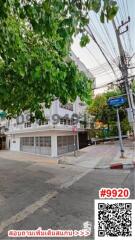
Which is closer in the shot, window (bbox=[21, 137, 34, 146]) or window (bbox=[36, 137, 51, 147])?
window (bbox=[36, 137, 51, 147])

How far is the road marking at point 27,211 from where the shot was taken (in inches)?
163

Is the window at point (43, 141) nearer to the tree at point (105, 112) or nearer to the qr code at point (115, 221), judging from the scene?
the tree at point (105, 112)

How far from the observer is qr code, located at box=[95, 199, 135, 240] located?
3.13 meters

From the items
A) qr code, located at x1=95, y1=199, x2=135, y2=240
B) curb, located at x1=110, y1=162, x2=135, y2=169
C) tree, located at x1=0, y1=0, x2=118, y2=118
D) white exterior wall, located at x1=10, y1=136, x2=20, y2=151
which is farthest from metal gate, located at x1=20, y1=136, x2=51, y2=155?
qr code, located at x1=95, y1=199, x2=135, y2=240

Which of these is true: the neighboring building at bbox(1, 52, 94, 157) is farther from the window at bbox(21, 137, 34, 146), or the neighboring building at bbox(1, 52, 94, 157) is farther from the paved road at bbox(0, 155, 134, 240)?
the paved road at bbox(0, 155, 134, 240)

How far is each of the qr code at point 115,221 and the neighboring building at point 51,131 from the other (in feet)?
39.5

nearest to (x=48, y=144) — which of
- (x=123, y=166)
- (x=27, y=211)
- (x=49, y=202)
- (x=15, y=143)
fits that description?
(x=15, y=143)

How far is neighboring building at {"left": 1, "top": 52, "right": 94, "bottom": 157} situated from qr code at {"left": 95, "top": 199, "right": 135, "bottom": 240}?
12040mm

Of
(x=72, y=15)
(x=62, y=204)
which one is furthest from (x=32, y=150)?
(x=72, y=15)

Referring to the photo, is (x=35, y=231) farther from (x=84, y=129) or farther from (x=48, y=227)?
(x=84, y=129)

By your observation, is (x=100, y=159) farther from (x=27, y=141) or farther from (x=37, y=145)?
(x=27, y=141)

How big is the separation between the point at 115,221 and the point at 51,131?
1537 centimetres

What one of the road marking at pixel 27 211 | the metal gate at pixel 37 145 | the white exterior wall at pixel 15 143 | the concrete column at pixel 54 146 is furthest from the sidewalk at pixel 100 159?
the white exterior wall at pixel 15 143

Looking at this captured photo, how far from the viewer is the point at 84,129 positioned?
82.4ft
